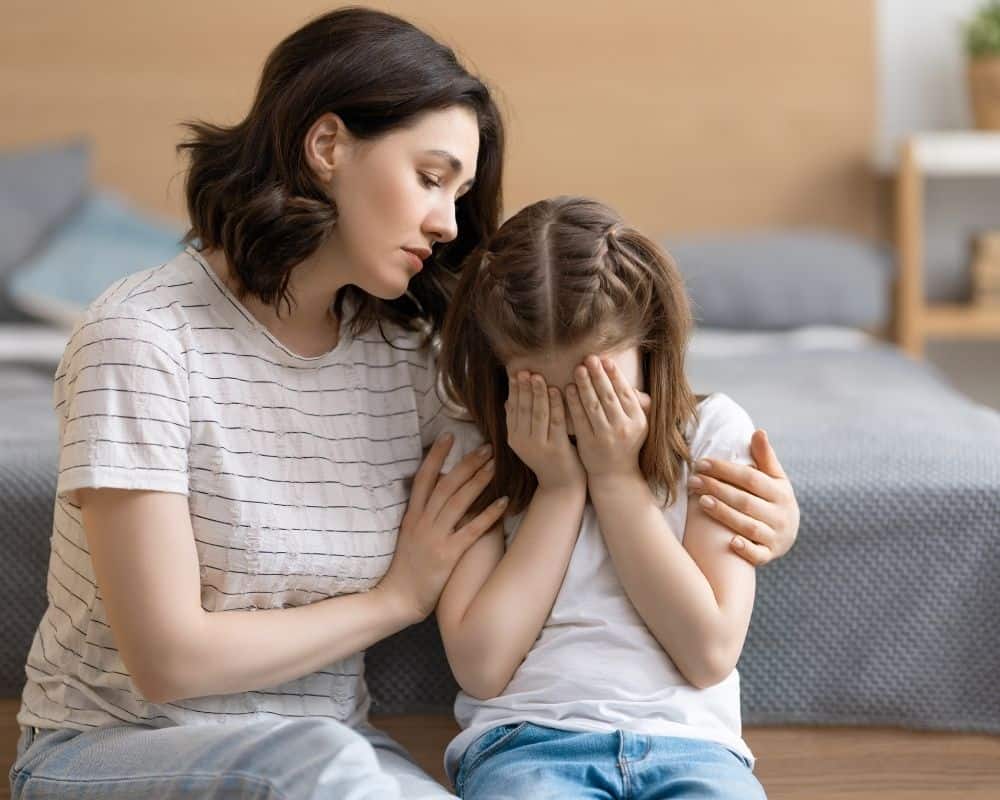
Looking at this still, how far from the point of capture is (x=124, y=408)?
1.04m

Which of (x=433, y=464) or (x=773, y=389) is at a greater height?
(x=433, y=464)

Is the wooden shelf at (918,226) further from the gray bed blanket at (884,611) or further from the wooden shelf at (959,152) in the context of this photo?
the gray bed blanket at (884,611)

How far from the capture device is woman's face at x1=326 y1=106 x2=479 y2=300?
1.15 metres

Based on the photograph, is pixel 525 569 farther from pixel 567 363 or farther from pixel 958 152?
pixel 958 152

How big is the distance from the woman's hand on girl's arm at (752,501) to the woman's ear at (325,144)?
0.44 meters

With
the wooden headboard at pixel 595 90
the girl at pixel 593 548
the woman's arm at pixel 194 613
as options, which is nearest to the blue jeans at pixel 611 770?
the girl at pixel 593 548

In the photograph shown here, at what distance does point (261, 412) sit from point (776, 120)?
2.13m

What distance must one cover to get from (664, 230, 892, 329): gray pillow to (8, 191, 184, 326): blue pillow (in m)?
1.01

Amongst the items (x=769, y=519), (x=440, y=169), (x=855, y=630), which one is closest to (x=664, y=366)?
(x=769, y=519)

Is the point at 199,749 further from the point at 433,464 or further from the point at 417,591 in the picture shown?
the point at 433,464

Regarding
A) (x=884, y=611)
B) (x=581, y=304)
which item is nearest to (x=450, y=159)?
(x=581, y=304)

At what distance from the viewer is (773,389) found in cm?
193

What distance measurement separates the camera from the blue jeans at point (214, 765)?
97 centimetres

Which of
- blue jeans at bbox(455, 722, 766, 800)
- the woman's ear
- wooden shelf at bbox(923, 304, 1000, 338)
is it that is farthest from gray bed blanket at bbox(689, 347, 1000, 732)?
wooden shelf at bbox(923, 304, 1000, 338)
